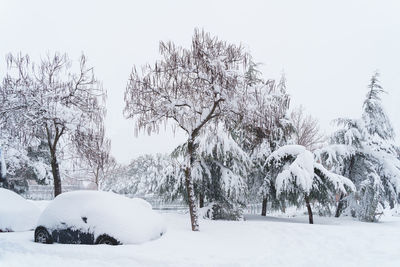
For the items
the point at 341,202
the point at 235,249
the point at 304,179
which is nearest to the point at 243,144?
the point at 304,179

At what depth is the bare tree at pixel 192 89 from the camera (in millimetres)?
10992

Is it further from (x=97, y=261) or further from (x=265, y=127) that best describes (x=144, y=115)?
(x=97, y=261)

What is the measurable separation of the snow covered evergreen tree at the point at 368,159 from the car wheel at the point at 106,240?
12503 mm

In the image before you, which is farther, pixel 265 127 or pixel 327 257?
pixel 265 127

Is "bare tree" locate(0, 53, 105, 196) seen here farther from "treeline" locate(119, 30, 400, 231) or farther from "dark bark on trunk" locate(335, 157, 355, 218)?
"dark bark on trunk" locate(335, 157, 355, 218)

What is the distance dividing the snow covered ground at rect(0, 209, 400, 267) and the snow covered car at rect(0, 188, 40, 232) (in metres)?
0.64

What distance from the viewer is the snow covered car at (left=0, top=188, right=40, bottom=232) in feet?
36.8

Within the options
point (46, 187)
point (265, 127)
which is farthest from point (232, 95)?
point (46, 187)

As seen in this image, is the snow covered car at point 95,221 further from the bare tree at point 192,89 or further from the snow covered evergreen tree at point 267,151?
the snow covered evergreen tree at point 267,151

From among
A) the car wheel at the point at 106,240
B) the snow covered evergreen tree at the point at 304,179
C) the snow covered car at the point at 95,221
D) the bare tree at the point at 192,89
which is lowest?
the car wheel at the point at 106,240

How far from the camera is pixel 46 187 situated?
28.5 m

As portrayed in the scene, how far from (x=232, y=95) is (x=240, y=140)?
676cm

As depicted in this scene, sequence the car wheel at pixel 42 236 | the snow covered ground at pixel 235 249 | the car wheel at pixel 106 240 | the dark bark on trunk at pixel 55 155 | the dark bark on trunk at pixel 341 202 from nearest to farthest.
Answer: the snow covered ground at pixel 235 249 → the car wheel at pixel 106 240 → the car wheel at pixel 42 236 → the dark bark on trunk at pixel 55 155 → the dark bark on trunk at pixel 341 202

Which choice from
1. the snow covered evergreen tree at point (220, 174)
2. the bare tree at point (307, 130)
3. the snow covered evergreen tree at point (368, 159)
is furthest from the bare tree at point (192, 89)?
the bare tree at point (307, 130)
